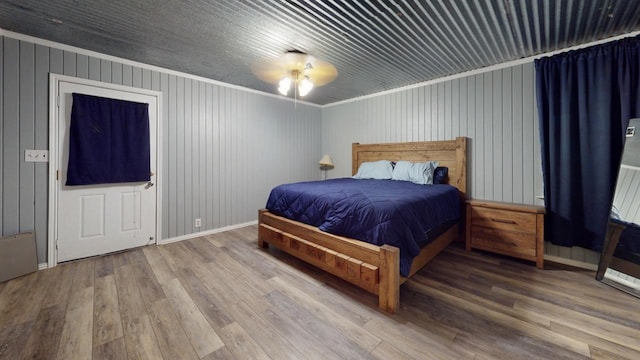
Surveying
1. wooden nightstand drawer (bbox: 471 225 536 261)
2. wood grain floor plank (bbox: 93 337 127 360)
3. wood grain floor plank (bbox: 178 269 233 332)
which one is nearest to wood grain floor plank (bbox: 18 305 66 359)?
wood grain floor plank (bbox: 93 337 127 360)

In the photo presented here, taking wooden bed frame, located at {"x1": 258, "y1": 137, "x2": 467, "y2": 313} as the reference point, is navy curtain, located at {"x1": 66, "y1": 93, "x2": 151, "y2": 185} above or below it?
above

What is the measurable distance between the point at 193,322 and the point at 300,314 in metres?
0.74

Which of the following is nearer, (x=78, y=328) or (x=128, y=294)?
(x=78, y=328)

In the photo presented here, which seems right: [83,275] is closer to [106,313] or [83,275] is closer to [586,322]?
[106,313]

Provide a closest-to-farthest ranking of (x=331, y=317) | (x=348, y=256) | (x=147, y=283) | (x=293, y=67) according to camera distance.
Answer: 1. (x=331, y=317)
2. (x=348, y=256)
3. (x=147, y=283)
4. (x=293, y=67)

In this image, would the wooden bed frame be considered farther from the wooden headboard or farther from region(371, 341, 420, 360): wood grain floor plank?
region(371, 341, 420, 360): wood grain floor plank

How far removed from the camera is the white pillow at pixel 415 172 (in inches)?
132

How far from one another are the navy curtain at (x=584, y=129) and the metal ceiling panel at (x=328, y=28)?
0.81ft

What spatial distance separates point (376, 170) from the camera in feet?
12.9

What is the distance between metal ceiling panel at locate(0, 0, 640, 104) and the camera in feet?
6.33

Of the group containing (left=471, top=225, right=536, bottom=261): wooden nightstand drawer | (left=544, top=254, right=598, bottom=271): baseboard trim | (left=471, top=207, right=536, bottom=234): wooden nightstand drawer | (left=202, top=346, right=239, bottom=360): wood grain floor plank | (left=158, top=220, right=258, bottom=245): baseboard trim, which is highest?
(left=471, top=207, right=536, bottom=234): wooden nightstand drawer

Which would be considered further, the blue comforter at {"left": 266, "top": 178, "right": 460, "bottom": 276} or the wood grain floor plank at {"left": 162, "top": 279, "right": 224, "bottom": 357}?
the blue comforter at {"left": 266, "top": 178, "right": 460, "bottom": 276}

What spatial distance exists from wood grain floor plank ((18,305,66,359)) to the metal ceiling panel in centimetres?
234

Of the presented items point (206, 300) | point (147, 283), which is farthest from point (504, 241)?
point (147, 283)
